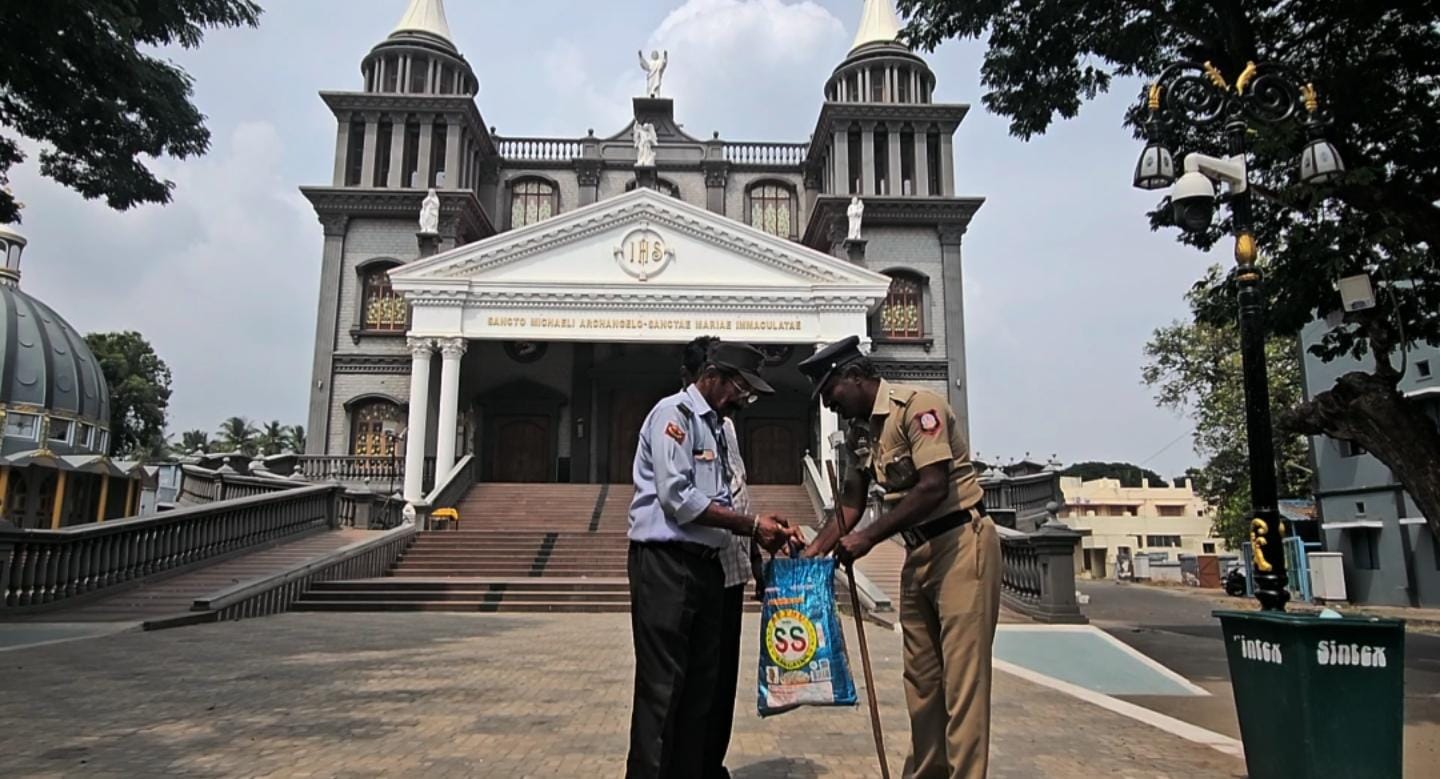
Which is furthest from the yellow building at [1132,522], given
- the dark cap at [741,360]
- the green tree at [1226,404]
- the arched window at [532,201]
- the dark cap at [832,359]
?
the dark cap at [741,360]

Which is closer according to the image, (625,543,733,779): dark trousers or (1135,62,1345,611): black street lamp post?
(625,543,733,779): dark trousers

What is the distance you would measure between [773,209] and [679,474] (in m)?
29.7

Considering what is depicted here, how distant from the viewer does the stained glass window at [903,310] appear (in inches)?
1102

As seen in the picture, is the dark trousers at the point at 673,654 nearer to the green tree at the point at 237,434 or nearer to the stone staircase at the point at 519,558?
the stone staircase at the point at 519,558

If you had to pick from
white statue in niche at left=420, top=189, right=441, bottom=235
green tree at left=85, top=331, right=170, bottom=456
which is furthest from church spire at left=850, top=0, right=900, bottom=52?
green tree at left=85, top=331, right=170, bottom=456

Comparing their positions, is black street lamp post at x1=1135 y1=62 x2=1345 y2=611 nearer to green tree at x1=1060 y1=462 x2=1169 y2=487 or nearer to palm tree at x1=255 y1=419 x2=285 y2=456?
palm tree at x1=255 y1=419 x2=285 y2=456

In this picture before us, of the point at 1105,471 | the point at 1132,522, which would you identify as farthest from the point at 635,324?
the point at 1105,471

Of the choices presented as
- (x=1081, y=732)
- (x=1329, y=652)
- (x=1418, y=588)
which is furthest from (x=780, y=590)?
(x=1418, y=588)

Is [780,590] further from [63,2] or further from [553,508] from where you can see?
[553,508]

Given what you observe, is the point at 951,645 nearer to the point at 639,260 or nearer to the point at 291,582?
the point at 291,582

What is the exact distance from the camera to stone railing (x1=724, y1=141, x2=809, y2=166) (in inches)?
1282

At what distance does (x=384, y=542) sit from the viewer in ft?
51.9

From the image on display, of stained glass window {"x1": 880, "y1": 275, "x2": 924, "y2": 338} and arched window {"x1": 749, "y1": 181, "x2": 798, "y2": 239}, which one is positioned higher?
arched window {"x1": 749, "y1": 181, "x2": 798, "y2": 239}

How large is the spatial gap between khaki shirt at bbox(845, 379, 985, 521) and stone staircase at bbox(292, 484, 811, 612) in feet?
33.0
